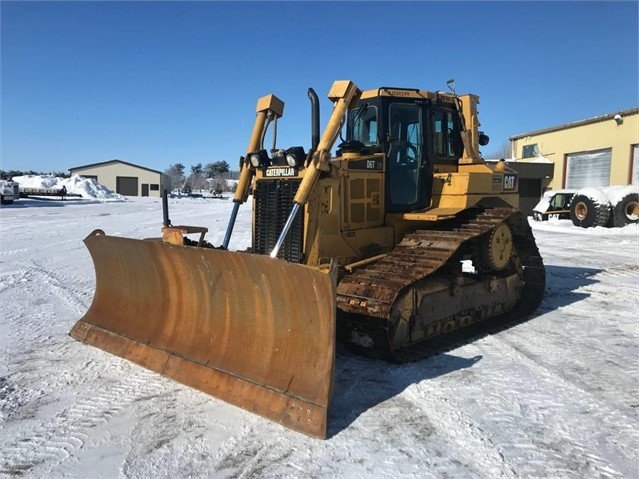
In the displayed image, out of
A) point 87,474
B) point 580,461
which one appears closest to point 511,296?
point 580,461

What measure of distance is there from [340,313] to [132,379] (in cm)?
193

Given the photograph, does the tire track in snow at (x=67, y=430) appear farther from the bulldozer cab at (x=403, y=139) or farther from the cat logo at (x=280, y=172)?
the bulldozer cab at (x=403, y=139)

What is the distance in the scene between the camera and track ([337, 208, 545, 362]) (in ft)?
15.6

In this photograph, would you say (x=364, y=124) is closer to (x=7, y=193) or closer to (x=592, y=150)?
(x=592, y=150)

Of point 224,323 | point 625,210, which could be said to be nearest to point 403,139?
point 224,323

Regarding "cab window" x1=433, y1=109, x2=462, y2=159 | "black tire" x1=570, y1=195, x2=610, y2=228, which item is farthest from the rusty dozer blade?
"black tire" x1=570, y1=195, x2=610, y2=228

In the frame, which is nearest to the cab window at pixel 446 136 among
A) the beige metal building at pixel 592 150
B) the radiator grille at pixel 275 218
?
the radiator grille at pixel 275 218

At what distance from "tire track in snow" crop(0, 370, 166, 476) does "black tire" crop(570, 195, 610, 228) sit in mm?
19315

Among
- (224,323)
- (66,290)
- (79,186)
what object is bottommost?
(66,290)

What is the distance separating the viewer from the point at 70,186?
5019cm

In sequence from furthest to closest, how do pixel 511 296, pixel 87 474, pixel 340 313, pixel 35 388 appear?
pixel 511 296 → pixel 340 313 → pixel 35 388 → pixel 87 474

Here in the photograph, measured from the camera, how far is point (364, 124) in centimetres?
634

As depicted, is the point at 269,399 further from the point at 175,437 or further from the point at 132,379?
the point at 132,379

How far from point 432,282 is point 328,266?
3.86ft
